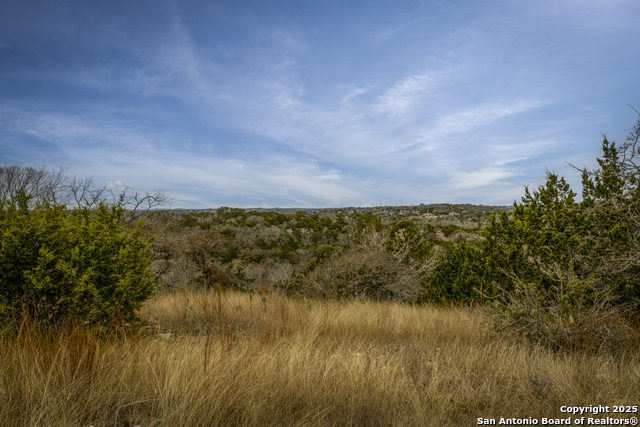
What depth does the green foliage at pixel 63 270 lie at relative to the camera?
3.43 metres

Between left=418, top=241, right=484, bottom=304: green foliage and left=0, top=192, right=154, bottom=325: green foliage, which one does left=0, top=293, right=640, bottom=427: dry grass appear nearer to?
left=0, top=192, right=154, bottom=325: green foliage

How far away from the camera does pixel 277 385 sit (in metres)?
2.71

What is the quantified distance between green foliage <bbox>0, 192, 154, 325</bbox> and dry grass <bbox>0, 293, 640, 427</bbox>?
56cm

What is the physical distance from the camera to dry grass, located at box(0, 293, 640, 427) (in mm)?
2307

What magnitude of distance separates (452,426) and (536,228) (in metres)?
5.12

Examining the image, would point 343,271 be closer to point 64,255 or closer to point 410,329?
point 410,329

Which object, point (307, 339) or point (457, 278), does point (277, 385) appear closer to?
point (307, 339)

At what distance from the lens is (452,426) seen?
243cm

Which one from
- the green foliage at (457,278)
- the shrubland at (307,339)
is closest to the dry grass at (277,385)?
the shrubland at (307,339)

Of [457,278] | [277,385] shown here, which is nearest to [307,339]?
[277,385]

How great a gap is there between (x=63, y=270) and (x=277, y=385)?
265 cm

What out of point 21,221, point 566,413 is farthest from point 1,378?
point 566,413

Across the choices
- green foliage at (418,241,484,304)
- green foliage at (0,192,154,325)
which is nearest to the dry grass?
green foliage at (0,192,154,325)

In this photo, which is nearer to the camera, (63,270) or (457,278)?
(63,270)
